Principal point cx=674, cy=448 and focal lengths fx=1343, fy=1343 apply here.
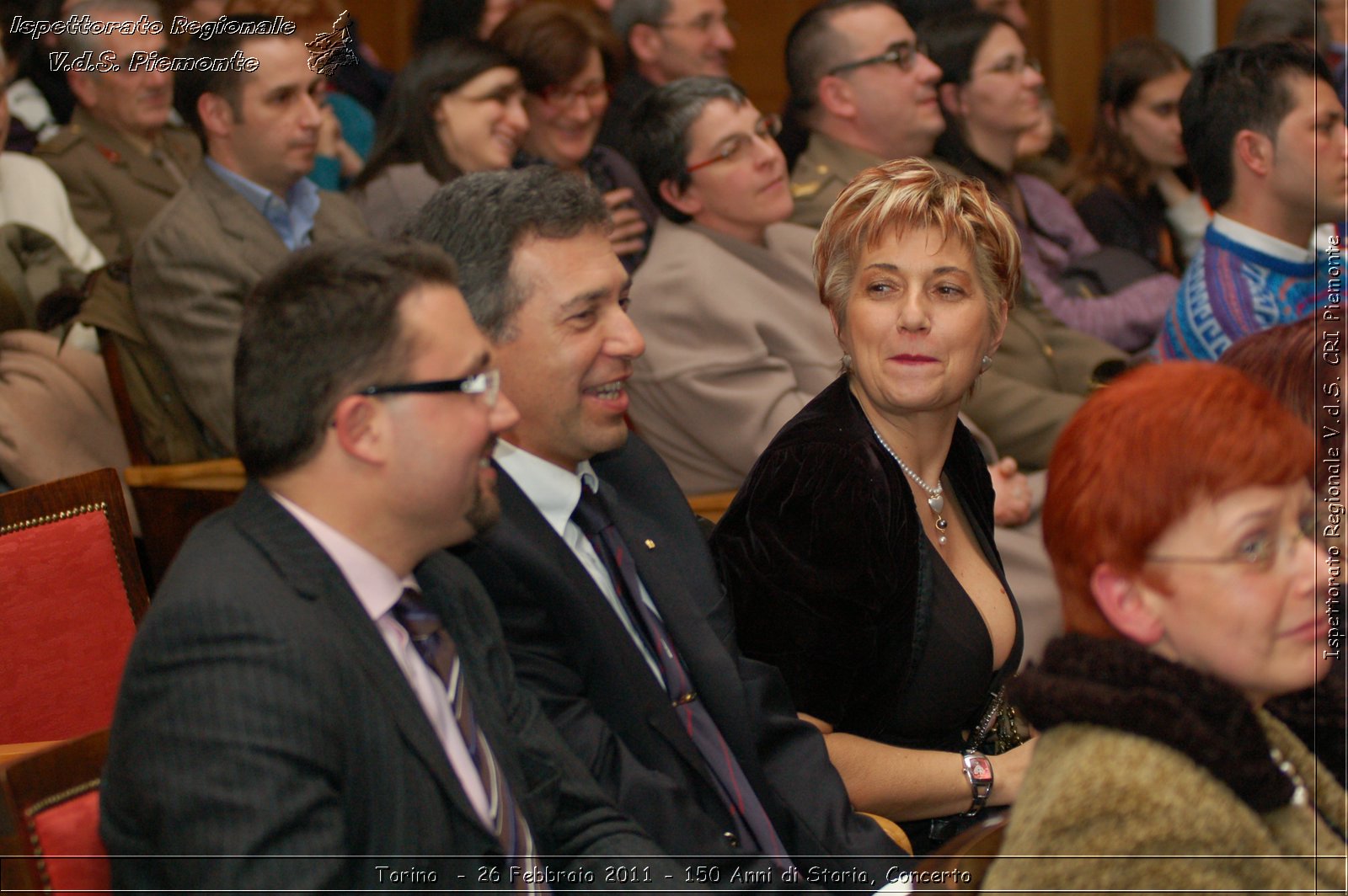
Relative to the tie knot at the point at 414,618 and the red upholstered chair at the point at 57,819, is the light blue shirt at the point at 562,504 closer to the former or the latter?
the tie knot at the point at 414,618

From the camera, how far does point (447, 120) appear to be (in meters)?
3.87

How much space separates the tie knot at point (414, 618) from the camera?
4.83 feet

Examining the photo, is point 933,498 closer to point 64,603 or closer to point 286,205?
point 64,603

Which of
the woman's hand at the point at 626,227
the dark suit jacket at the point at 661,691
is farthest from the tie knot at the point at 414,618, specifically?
the woman's hand at the point at 626,227

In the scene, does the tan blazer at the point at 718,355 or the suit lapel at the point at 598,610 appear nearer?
the suit lapel at the point at 598,610

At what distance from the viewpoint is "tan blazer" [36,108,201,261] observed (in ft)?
12.4

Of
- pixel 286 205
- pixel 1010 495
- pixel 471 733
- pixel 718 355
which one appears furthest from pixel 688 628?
pixel 286 205

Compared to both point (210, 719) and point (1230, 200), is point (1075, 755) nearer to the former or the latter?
point (210, 719)

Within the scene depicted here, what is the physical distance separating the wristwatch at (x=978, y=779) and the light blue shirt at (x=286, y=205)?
211 cm

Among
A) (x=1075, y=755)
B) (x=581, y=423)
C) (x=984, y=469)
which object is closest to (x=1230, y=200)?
(x=984, y=469)

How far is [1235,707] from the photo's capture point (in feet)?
4.21

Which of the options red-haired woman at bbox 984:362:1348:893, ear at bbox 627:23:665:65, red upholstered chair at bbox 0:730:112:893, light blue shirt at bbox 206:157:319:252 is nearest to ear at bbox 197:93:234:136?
light blue shirt at bbox 206:157:319:252

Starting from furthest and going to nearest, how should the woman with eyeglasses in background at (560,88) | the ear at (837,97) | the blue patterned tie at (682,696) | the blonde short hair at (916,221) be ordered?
the woman with eyeglasses in background at (560,88) < the ear at (837,97) < the blonde short hair at (916,221) < the blue patterned tie at (682,696)

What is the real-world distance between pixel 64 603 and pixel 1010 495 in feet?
6.49
